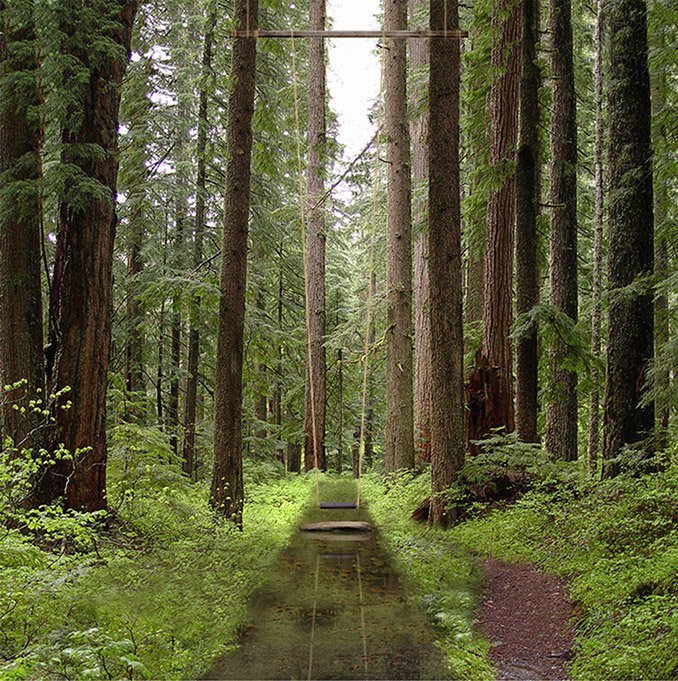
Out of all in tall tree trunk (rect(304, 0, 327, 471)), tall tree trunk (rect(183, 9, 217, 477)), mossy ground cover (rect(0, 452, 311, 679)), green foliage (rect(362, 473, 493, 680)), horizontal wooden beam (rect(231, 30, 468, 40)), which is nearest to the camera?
mossy ground cover (rect(0, 452, 311, 679))

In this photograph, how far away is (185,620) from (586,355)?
18.7 ft

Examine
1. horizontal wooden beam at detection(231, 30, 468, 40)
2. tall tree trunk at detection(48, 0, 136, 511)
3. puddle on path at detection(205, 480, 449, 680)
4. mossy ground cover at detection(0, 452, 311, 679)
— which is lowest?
puddle on path at detection(205, 480, 449, 680)

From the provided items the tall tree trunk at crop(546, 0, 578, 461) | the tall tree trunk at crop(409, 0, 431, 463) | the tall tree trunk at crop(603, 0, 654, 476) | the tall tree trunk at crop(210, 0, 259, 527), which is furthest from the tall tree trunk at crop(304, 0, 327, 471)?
the tall tree trunk at crop(603, 0, 654, 476)

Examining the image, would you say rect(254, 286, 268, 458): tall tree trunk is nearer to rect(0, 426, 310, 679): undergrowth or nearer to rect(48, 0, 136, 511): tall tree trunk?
rect(0, 426, 310, 679): undergrowth

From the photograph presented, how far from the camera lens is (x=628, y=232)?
6.67 metres

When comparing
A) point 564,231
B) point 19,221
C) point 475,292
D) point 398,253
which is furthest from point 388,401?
point 19,221

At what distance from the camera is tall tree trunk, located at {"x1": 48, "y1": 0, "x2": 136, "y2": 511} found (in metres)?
6.27

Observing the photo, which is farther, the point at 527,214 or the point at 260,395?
the point at 260,395

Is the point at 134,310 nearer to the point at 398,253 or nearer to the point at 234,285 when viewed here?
the point at 234,285

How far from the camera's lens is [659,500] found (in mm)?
5230

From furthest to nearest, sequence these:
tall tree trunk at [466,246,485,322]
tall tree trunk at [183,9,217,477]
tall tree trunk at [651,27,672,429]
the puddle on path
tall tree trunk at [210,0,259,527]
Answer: tall tree trunk at [183,9,217,477] → tall tree trunk at [466,246,485,322] → tall tree trunk at [210,0,259,527] → tall tree trunk at [651,27,672,429] → the puddle on path

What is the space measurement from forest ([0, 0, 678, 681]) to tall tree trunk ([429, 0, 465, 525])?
0.03 meters

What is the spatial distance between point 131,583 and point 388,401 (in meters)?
7.58

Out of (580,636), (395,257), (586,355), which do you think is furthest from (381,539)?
(395,257)
